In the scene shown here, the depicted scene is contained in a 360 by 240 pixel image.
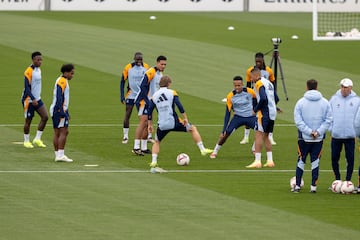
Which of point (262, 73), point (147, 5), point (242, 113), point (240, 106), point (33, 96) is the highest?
point (147, 5)

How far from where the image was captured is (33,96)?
100ft

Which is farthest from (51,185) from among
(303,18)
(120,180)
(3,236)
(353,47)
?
(303,18)

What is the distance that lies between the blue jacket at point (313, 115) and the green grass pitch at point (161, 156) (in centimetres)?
128

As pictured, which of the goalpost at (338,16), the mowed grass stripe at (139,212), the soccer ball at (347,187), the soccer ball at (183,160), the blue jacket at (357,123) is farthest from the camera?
the goalpost at (338,16)

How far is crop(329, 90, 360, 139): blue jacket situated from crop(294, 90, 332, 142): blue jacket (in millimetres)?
267

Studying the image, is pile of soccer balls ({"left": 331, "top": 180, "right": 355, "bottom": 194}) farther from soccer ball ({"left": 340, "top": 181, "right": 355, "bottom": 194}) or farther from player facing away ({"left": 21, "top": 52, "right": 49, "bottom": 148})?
player facing away ({"left": 21, "top": 52, "right": 49, "bottom": 148})

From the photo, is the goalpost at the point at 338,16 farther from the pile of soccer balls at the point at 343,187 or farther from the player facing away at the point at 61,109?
the pile of soccer balls at the point at 343,187

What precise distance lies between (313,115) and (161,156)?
6.57 meters

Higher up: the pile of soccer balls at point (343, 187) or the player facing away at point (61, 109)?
the player facing away at point (61, 109)

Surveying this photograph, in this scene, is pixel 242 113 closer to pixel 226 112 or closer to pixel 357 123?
pixel 226 112

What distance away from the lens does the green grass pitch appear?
20.9 m

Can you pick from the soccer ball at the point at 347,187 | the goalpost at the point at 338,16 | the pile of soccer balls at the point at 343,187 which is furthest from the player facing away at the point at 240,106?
the goalpost at the point at 338,16

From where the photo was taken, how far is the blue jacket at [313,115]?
77.9ft

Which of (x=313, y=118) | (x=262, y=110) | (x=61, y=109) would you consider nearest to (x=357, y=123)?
(x=313, y=118)
